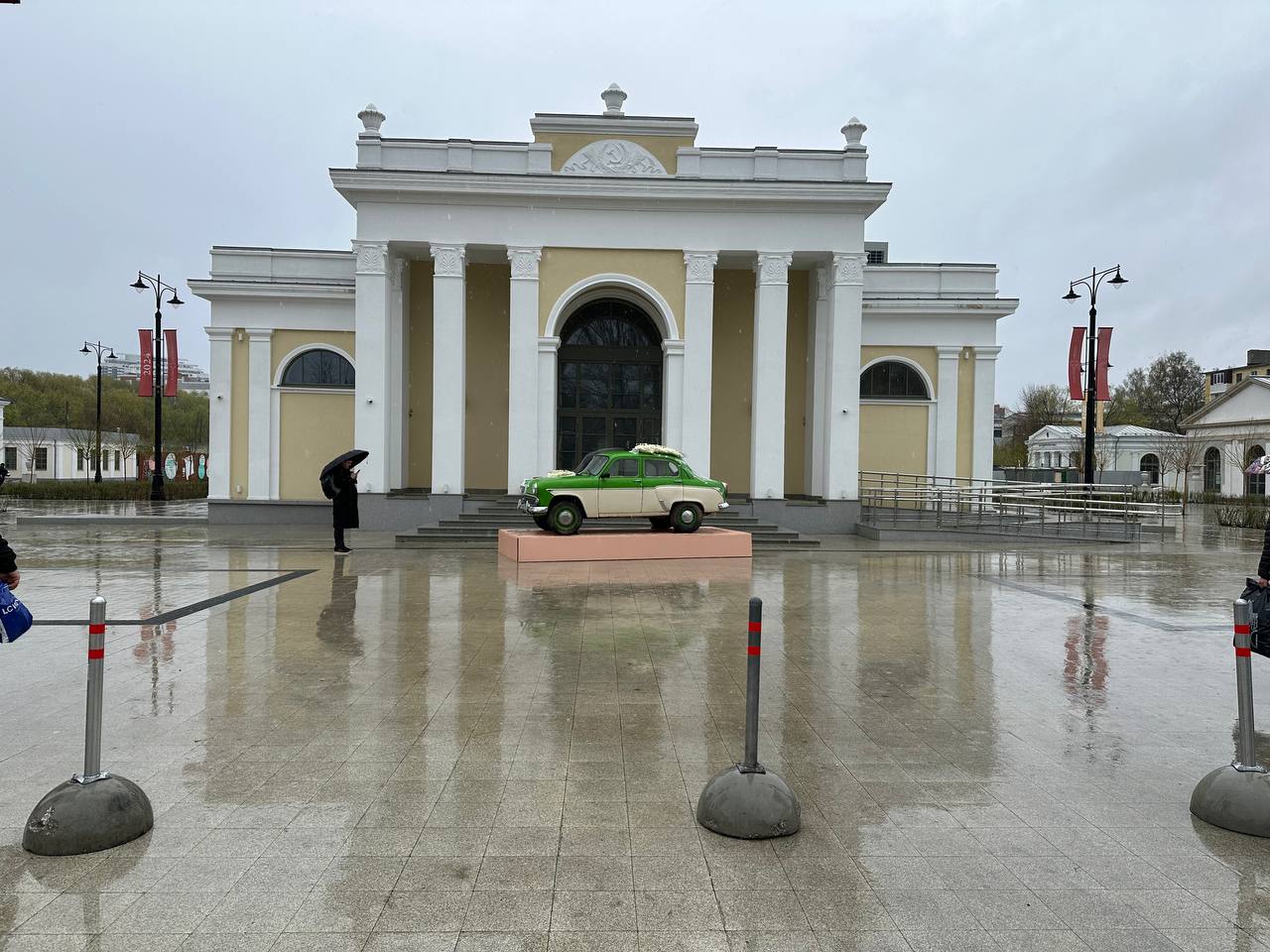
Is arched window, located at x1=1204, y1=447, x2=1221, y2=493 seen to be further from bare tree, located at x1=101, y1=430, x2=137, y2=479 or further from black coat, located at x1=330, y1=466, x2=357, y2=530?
bare tree, located at x1=101, y1=430, x2=137, y2=479

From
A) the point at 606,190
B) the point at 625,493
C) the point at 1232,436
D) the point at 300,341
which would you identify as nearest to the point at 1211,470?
the point at 1232,436

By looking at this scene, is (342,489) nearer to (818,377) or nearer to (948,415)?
(818,377)

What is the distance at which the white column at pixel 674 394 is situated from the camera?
77.6 ft

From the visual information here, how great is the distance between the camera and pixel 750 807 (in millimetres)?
4402

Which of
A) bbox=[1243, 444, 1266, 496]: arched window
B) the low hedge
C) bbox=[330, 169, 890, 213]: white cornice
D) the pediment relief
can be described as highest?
the pediment relief

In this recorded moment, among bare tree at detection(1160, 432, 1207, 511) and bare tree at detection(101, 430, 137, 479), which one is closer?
bare tree at detection(1160, 432, 1207, 511)

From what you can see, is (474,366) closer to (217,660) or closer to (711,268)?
(711,268)

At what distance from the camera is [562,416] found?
87.6 feet

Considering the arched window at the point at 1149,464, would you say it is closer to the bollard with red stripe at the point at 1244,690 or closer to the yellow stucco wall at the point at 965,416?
the yellow stucco wall at the point at 965,416

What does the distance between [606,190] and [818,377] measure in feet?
27.8

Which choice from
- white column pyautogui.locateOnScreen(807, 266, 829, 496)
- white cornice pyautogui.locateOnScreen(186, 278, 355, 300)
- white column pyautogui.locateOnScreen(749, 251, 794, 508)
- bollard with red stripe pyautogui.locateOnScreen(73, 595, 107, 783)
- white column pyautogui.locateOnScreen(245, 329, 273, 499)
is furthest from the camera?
white column pyautogui.locateOnScreen(245, 329, 273, 499)

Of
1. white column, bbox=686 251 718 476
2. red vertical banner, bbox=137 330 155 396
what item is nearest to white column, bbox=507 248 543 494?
white column, bbox=686 251 718 476

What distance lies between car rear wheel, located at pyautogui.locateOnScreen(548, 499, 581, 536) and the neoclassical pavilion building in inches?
232

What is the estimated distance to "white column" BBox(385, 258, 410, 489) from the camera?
2491cm
